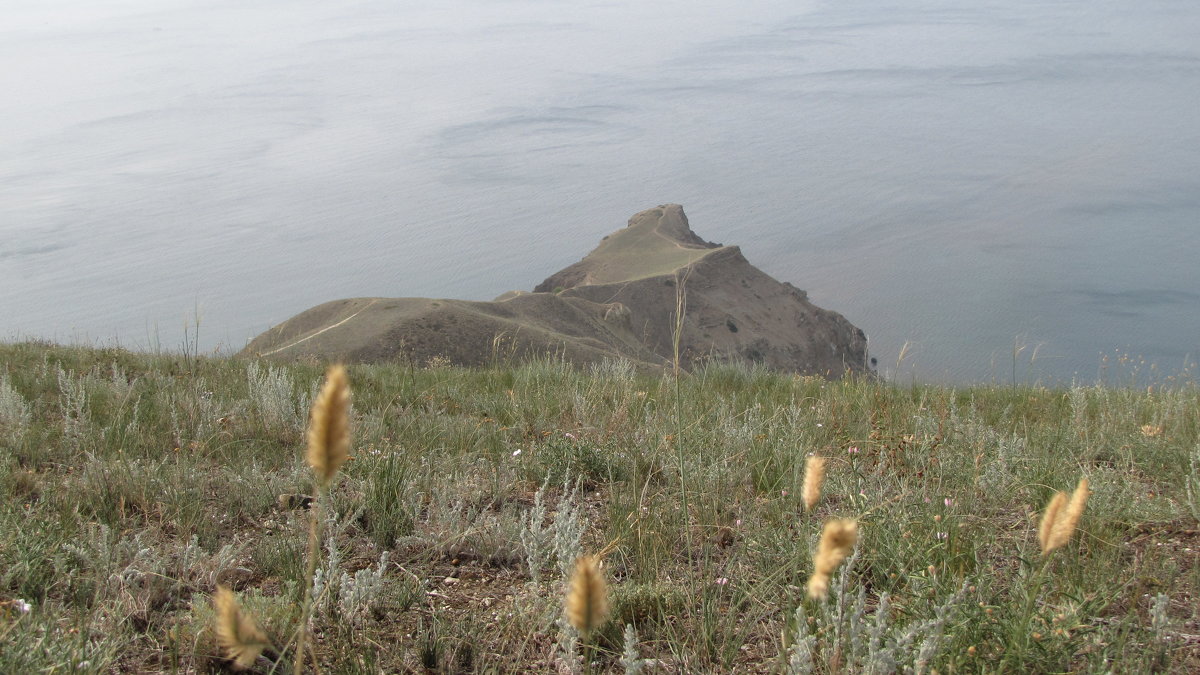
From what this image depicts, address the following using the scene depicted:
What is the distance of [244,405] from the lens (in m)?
4.25

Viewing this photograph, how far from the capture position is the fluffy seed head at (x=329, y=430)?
913 millimetres

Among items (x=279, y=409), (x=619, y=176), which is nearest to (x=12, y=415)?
(x=279, y=409)

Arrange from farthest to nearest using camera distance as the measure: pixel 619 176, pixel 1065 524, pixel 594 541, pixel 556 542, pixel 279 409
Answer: pixel 619 176, pixel 279 409, pixel 594 541, pixel 556 542, pixel 1065 524

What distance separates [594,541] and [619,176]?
75.9m

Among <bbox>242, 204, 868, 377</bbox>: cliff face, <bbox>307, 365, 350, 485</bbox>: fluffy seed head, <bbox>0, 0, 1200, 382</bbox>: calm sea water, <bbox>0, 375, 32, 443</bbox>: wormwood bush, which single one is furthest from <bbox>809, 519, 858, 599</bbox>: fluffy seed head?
<bbox>242, 204, 868, 377</bbox>: cliff face

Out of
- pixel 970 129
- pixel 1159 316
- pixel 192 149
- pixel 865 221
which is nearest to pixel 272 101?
pixel 192 149

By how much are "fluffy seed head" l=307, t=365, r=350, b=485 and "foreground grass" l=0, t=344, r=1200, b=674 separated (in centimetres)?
53

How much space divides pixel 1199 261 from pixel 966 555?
2518 inches

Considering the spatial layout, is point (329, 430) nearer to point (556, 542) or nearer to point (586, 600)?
point (586, 600)

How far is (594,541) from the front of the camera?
2.77m

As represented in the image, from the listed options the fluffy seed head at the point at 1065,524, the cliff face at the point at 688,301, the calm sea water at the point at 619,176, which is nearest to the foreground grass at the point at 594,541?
the fluffy seed head at the point at 1065,524

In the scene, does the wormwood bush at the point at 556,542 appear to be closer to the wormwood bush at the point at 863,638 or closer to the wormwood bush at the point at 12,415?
the wormwood bush at the point at 863,638

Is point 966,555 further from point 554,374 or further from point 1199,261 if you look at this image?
point 1199,261

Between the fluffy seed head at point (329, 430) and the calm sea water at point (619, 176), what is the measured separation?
37411 mm
